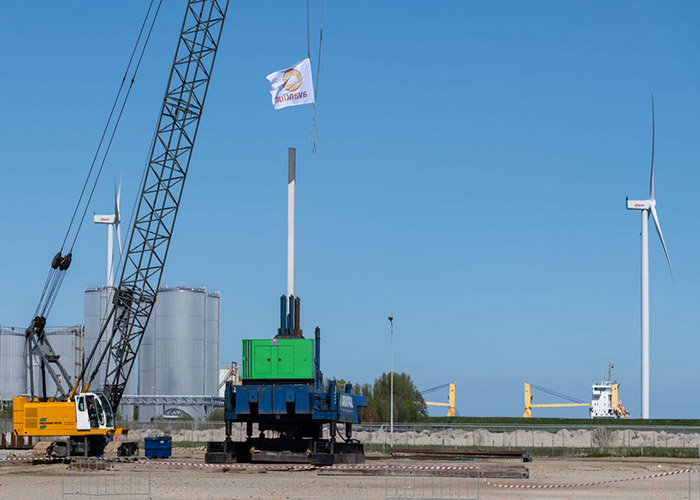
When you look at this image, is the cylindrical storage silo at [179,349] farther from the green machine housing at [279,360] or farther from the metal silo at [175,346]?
the green machine housing at [279,360]

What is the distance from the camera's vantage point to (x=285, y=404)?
147 feet

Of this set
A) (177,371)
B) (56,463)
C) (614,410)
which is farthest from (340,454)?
(614,410)

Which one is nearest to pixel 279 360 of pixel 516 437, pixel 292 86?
pixel 292 86

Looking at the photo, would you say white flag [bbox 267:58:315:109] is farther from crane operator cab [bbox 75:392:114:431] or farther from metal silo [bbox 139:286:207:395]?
metal silo [bbox 139:286:207:395]

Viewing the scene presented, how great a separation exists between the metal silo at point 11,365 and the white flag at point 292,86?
70.5m

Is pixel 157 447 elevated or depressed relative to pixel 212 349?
depressed

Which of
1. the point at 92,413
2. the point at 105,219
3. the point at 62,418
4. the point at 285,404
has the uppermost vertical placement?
the point at 105,219

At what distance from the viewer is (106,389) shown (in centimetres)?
6606

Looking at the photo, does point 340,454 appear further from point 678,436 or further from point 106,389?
point 678,436

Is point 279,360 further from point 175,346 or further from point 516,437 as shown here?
point 175,346

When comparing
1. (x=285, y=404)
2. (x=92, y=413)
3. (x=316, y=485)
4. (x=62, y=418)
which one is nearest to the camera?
(x=316, y=485)

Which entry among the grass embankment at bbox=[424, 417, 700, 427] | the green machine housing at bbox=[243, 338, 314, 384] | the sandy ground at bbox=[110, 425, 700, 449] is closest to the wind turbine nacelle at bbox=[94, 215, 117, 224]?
the sandy ground at bbox=[110, 425, 700, 449]

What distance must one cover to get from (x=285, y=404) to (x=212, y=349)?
2996 inches

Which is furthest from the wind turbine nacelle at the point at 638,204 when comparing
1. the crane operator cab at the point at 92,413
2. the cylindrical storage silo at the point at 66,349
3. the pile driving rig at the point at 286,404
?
the cylindrical storage silo at the point at 66,349
